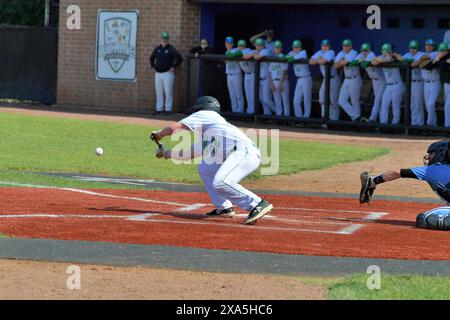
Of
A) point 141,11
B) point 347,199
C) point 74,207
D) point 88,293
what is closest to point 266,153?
point 347,199

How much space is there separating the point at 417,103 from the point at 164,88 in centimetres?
720

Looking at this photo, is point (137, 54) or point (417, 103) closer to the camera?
point (417, 103)

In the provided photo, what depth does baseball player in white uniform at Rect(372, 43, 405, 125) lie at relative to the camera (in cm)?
2400

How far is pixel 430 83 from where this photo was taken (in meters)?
23.5

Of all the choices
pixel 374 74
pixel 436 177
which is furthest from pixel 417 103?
pixel 436 177

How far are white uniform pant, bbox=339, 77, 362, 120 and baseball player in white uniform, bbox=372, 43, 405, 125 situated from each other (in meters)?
0.69

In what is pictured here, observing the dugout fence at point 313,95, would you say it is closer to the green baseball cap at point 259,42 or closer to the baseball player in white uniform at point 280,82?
the baseball player in white uniform at point 280,82

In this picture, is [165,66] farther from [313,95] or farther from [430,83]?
[430,83]

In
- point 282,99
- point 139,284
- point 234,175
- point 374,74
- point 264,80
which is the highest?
point 374,74

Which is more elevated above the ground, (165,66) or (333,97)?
(165,66)

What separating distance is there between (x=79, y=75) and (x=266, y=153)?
11645 millimetres

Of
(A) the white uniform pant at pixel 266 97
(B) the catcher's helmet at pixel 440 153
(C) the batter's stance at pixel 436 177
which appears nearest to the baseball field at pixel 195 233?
(C) the batter's stance at pixel 436 177

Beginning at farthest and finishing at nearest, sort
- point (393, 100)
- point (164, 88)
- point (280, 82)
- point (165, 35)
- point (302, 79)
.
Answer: point (164, 88) → point (165, 35) → point (280, 82) → point (302, 79) → point (393, 100)
